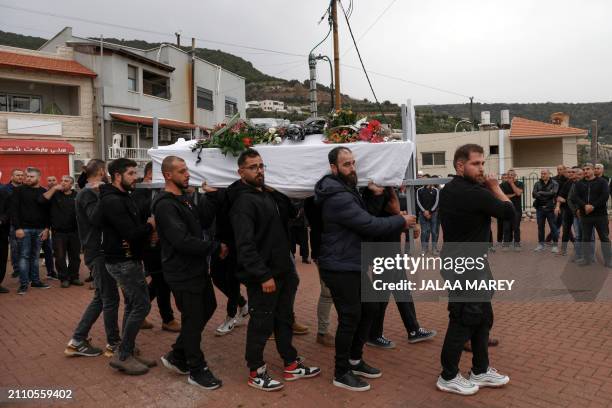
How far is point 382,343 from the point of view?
4.98 meters

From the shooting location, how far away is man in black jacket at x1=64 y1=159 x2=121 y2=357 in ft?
15.5

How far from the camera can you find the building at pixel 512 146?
27703mm

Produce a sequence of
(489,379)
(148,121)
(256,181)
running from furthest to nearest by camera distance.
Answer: (148,121) → (256,181) → (489,379)

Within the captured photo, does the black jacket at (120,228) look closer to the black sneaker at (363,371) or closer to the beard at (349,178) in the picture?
the beard at (349,178)

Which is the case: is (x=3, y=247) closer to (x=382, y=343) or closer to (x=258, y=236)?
(x=258, y=236)

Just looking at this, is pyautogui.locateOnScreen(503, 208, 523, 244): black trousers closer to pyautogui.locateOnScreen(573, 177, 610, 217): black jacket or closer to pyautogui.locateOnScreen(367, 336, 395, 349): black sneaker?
pyautogui.locateOnScreen(573, 177, 610, 217): black jacket

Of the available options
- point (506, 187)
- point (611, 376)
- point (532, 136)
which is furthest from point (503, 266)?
point (532, 136)

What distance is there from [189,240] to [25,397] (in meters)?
1.96

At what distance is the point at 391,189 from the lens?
4707 millimetres

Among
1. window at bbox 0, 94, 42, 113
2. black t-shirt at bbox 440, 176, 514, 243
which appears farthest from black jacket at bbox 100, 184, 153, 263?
window at bbox 0, 94, 42, 113

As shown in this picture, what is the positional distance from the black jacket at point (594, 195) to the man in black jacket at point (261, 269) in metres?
7.05

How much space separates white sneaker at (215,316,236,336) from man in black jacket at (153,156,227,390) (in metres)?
1.34

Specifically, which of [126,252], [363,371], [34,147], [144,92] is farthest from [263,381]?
[144,92]

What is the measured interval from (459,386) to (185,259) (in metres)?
2.53
